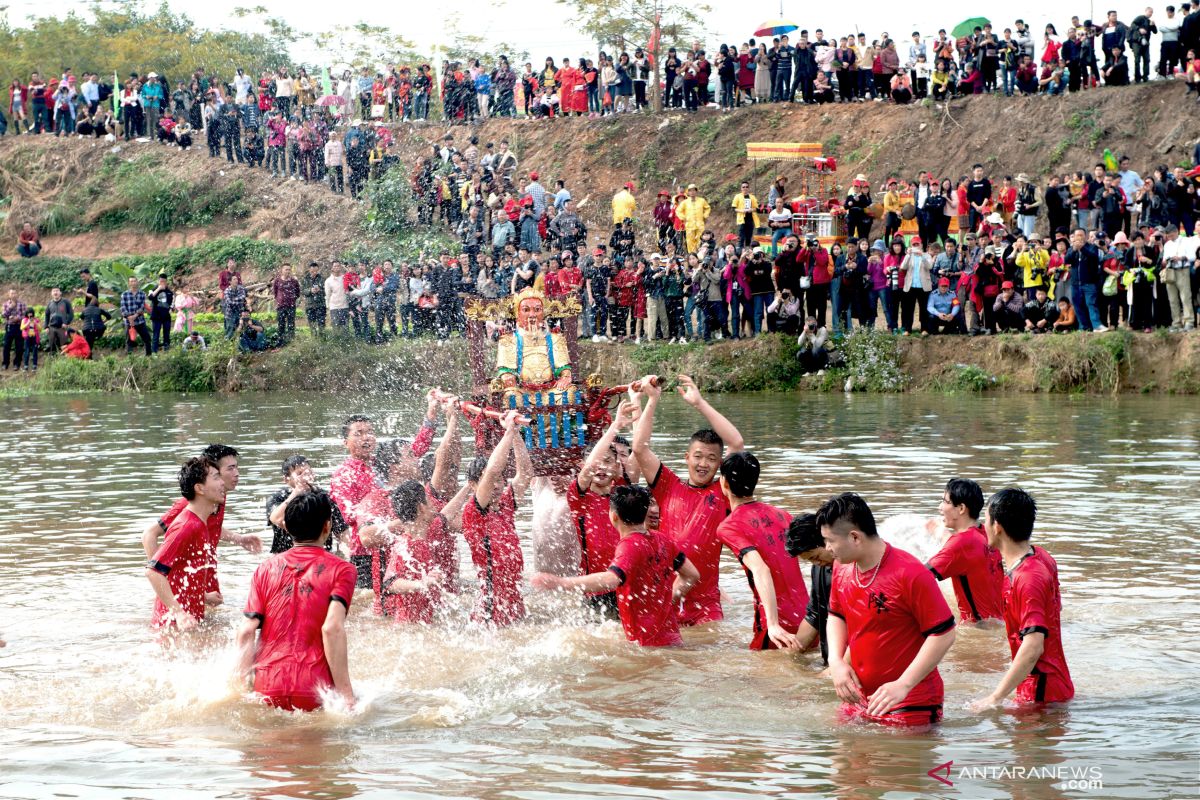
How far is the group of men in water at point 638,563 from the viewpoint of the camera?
20.6ft

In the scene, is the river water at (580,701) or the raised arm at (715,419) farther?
the raised arm at (715,419)

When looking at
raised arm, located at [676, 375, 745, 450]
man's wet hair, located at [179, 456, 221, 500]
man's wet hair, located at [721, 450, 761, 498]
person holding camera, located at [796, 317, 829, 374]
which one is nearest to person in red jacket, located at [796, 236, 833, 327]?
person holding camera, located at [796, 317, 829, 374]

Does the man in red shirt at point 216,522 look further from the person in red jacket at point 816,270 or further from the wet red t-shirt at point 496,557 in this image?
the person in red jacket at point 816,270

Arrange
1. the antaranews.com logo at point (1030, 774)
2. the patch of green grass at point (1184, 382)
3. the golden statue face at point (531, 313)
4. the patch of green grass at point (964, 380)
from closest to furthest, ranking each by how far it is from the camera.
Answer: the antaranews.com logo at point (1030, 774) → the golden statue face at point (531, 313) → the patch of green grass at point (1184, 382) → the patch of green grass at point (964, 380)

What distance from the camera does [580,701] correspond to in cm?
748

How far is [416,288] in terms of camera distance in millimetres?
26234

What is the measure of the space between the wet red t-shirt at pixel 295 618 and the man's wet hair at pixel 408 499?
171 centimetres

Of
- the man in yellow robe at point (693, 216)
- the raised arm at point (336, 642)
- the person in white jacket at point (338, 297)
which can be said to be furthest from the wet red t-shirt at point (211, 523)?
the man in yellow robe at point (693, 216)

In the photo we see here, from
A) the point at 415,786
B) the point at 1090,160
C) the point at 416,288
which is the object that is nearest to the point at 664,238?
the point at 416,288

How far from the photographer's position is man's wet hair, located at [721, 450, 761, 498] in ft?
25.4

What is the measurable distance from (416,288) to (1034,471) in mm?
14325

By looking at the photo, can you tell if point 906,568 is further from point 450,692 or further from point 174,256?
point 174,256

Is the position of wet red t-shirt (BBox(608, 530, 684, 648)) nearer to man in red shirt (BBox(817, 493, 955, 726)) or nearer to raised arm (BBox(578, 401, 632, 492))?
raised arm (BBox(578, 401, 632, 492))

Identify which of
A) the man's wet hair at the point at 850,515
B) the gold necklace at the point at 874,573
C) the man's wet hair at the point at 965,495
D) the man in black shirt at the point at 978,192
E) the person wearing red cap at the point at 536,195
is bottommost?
the gold necklace at the point at 874,573
